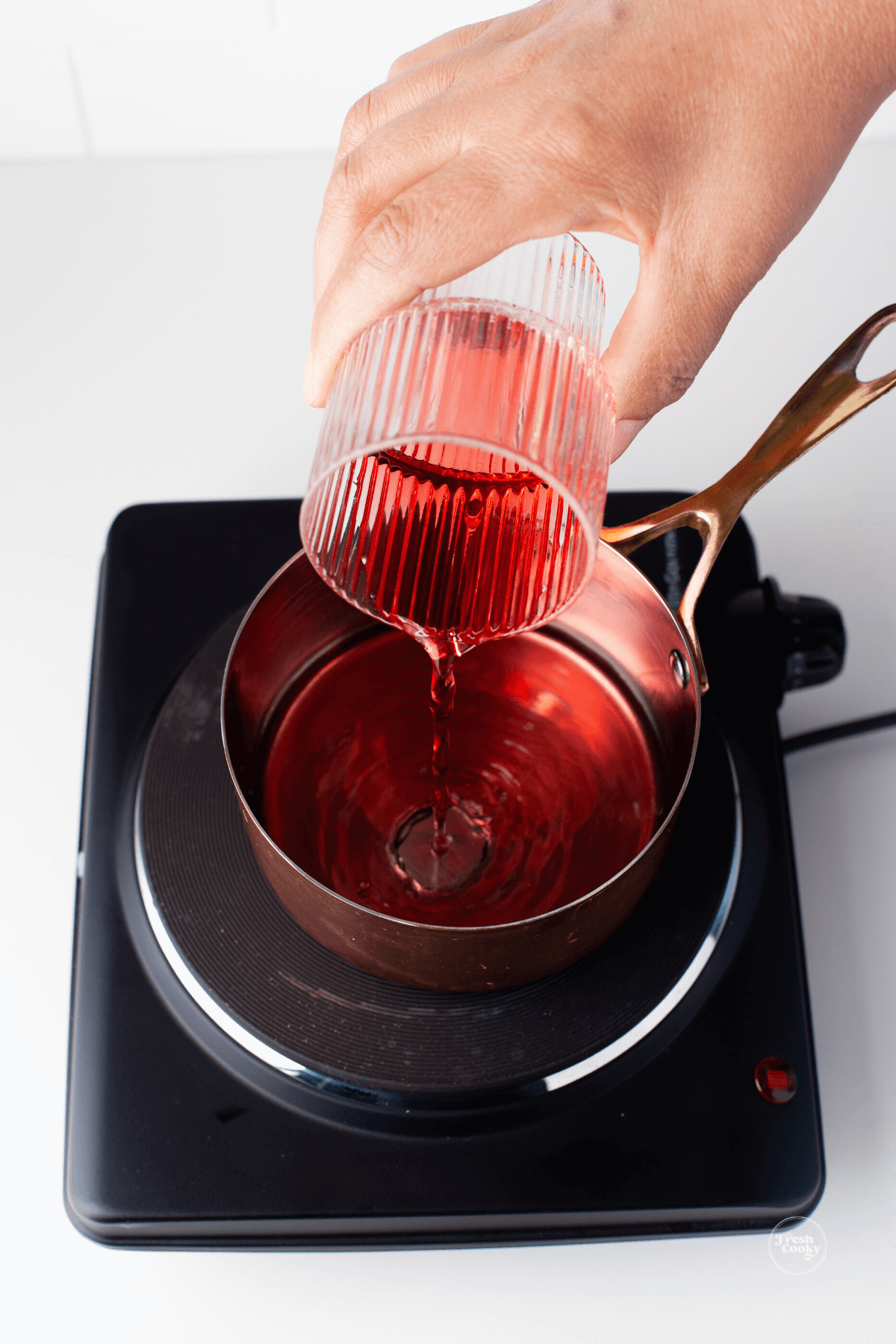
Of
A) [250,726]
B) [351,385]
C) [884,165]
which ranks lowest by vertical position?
[250,726]

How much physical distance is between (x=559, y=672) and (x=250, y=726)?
17cm

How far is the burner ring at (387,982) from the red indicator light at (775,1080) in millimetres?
47

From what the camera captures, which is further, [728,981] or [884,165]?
[884,165]

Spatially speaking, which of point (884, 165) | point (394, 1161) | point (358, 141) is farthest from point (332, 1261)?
point (884, 165)

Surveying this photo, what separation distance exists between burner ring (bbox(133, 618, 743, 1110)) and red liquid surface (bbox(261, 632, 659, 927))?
28mm

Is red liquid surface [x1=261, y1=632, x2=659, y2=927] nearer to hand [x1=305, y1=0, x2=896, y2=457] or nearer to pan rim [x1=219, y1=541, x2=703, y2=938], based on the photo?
pan rim [x1=219, y1=541, x2=703, y2=938]

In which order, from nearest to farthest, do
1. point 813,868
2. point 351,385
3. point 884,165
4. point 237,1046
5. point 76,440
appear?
point 351,385 → point 237,1046 → point 813,868 → point 76,440 → point 884,165

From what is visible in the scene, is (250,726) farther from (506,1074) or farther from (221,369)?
(221,369)

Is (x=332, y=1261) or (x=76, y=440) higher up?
(x=76, y=440)

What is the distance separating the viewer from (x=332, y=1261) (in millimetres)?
527

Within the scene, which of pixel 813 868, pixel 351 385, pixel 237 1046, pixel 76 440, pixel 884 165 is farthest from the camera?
pixel 884 165

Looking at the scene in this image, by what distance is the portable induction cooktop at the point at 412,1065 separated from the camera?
50cm

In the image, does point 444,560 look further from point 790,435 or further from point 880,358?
point 880,358
